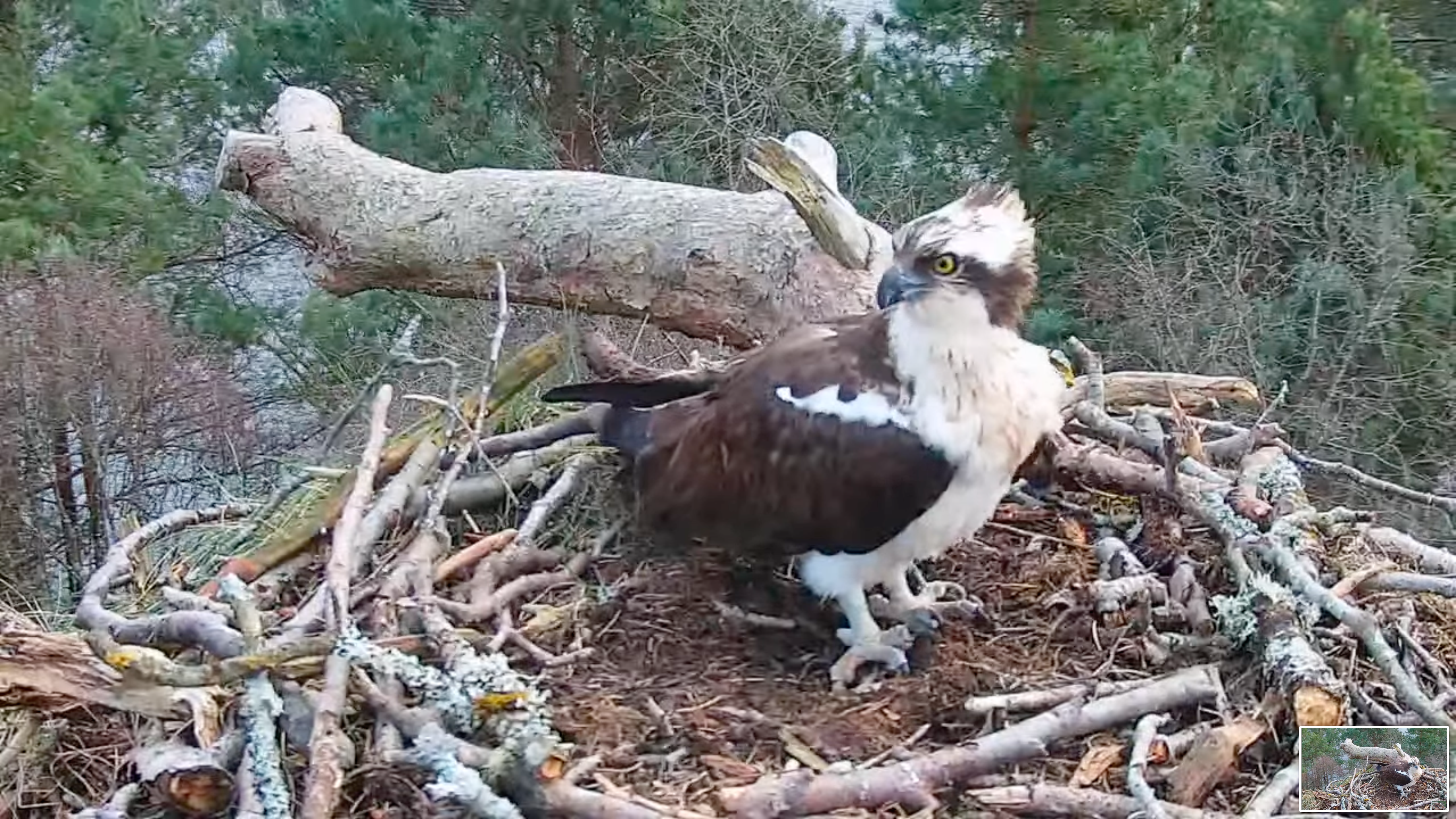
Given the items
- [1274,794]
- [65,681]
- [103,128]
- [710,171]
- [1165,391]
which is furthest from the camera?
Result: [710,171]

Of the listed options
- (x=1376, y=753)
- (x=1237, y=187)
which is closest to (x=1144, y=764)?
(x=1376, y=753)

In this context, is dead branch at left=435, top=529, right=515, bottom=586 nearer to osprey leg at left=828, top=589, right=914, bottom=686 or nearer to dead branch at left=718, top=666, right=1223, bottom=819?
osprey leg at left=828, top=589, right=914, bottom=686

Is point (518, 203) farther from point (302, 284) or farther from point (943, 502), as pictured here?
point (302, 284)

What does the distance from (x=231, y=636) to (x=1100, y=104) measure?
613cm

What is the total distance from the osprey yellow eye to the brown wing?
0.16m

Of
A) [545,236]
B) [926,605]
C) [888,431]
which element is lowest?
[926,605]

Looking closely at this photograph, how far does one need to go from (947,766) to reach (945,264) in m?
0.73

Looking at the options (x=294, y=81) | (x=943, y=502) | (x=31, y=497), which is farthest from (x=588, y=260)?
(x=294, y=81)

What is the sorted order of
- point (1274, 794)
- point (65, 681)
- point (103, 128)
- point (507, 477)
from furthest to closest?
point (103, 128)
point (507, 477)
point (65, 681)
point (1274, 794)

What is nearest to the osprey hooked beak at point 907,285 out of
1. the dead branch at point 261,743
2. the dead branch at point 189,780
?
the dead branch at point 261,743

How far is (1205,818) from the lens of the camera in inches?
77.9

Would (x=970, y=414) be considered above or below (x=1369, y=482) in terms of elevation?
above

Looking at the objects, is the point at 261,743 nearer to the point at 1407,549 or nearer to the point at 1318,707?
the point at 1318,707

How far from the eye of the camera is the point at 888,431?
237 cm
